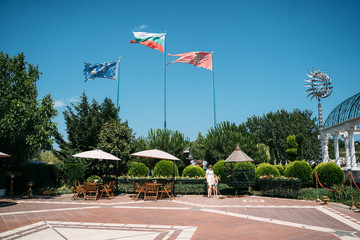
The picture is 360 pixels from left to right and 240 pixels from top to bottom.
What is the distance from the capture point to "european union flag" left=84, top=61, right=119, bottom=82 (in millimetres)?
23094

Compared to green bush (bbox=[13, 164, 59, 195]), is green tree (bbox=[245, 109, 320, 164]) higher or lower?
higher

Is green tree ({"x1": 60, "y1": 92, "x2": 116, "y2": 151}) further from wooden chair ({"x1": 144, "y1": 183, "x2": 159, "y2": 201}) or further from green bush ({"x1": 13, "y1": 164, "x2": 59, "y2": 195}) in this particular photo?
wooden chair ({"x1": 144, "y1": 183, "x2": 159, "y2": 201})

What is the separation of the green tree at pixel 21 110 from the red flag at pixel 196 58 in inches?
438

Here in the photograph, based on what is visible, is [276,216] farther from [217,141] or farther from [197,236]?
[217,141]

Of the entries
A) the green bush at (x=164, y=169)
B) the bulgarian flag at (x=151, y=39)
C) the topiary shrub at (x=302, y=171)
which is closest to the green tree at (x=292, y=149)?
the topiary shrub at (x=302, y=171)

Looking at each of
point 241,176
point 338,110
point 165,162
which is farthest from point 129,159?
point 338,110

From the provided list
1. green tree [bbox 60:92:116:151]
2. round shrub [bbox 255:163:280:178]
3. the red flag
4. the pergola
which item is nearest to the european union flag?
green tree [bbox 60:92:116:151]

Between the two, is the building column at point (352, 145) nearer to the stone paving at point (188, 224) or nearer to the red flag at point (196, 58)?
the red flag at point (196, 58)

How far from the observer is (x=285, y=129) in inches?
1863

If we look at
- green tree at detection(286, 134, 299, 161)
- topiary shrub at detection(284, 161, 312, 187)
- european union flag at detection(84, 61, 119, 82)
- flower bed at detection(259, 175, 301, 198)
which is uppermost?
european union flag at detection(84, 61, 119, 82)

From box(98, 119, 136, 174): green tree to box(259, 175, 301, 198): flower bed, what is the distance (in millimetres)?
11061

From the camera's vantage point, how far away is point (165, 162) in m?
18.7

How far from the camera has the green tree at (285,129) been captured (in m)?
44.5

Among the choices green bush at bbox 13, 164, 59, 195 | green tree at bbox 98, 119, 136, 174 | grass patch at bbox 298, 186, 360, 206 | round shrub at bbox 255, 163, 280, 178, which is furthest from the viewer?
green tree at bbox 98, 119, 136, 174
